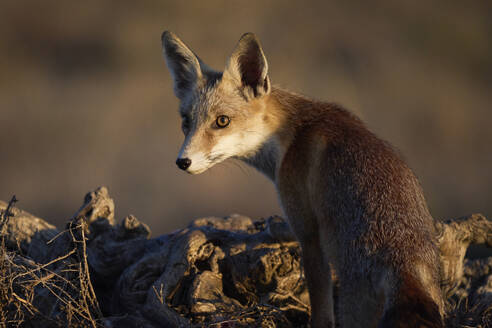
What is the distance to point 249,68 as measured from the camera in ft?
12.1

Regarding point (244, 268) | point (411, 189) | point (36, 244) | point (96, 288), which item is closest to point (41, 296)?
point (96, 288)

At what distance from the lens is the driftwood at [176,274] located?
3.20 m

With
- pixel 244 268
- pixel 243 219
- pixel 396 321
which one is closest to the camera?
pixel 396 321

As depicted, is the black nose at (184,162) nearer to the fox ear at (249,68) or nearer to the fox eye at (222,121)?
Result: the fox eye at (222,121)

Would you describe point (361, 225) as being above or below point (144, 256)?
above

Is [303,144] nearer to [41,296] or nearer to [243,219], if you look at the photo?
[243,219]

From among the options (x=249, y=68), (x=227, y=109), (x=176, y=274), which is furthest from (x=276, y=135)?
(x=176, y=274)

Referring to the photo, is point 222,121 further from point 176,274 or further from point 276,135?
point 176,274

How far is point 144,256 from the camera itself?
157 inches

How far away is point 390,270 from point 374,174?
669 millimetres

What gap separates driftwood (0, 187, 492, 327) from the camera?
3199 mm

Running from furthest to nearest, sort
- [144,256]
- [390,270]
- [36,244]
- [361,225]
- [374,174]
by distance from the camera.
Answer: [36,244], [144,256], [374,174], [361,225], [390,270]

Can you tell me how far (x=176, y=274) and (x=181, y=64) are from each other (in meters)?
1.78

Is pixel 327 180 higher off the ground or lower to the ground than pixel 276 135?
lower
